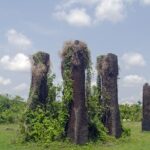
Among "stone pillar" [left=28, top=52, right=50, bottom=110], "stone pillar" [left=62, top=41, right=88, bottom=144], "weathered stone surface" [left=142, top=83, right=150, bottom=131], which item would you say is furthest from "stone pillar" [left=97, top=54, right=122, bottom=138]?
"weathered stone surface" [left=142, top=83, right=150, bottom=131]

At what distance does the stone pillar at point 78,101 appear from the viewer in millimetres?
18094

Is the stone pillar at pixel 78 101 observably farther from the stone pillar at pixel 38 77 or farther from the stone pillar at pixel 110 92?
the stone pillar at pixel 110 92

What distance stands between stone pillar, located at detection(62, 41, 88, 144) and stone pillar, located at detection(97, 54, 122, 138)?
2.01m

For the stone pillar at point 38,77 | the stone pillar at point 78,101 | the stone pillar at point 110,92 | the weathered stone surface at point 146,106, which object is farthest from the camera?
the weathered stone surface at point 146,106

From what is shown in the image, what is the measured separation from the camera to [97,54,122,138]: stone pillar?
20.5 m

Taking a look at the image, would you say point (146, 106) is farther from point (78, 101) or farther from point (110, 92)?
point (78, 101)

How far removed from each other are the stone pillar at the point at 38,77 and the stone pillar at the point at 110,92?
2.51 meters

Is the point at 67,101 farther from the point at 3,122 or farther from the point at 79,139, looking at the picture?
the point at 3,122

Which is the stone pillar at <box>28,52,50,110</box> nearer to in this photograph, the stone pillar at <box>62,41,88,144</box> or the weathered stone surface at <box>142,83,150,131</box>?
the stone pillar at <box>62,41,88,144</box>

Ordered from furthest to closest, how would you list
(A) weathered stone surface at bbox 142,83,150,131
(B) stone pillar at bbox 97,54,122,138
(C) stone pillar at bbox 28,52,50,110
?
(A) weathered stone surface at bbox 142,83,150,131 → (B) stone pillar at bbox 97,54,122,138 → (C) stone pillar at bbox 28,52,50,110

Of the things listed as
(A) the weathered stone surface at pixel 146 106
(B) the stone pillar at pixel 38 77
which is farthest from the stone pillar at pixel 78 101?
(A) the weathered stone surface at pixel 146 106

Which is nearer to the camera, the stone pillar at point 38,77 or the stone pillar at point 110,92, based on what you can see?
the stone pillar at point 38,77

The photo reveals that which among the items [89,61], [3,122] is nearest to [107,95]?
[89,61]

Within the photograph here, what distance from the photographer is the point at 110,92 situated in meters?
20.6
